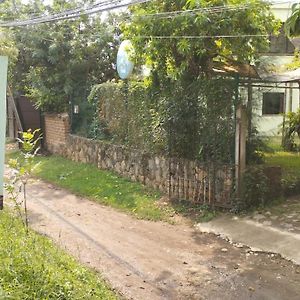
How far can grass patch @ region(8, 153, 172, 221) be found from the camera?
8898 mm

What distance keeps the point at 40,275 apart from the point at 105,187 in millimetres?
6312

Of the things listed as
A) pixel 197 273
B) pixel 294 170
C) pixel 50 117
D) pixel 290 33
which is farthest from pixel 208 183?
pixel 50 117

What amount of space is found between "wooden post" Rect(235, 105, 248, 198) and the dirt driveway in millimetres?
1283

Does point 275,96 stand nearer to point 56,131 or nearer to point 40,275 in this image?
point 56,131

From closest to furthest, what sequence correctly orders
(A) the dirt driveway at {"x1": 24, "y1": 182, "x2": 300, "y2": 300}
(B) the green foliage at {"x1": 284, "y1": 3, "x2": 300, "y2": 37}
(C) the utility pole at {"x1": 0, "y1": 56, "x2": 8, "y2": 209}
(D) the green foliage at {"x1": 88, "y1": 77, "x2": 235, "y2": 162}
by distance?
(B) the green foliage at {"x1": 284, "y1": 3, "x2": 300, "y2": 37} → (A) the dirt driveway at {"x1": 24, "y1": 182, "x2": 300, "y2": 300} → (C) the utility pole at {"x1": 0, "y1": 56, "x2": 8, "y2": 209} → (D) the green foliage at {"x1": 88, "y1": 77, "x2": 235, "y2": 162}

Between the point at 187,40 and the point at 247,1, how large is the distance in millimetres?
1212

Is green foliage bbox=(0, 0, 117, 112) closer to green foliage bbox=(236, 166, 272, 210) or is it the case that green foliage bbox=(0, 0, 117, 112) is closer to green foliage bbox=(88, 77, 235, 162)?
green foliage bbox=(88, 77, 235, 162)

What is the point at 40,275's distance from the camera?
4250 mm

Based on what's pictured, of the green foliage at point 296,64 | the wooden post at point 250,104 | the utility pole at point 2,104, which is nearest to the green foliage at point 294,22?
the wooden post at point 250,104

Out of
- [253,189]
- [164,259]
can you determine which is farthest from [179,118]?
[164,259]

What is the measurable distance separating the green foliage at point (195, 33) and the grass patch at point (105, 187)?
2.55 meters

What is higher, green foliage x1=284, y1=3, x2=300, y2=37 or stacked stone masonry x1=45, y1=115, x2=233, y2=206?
green foliage x1=284, y1=3, x2=300, y2=37

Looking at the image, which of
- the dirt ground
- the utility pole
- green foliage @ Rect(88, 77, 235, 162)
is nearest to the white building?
green foliage @ Rect(88, 77, 235, 162)

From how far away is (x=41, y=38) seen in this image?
14.7 meters
